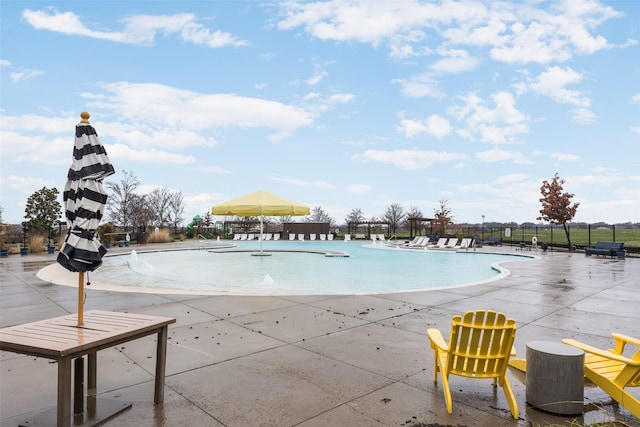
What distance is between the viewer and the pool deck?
9.83ft

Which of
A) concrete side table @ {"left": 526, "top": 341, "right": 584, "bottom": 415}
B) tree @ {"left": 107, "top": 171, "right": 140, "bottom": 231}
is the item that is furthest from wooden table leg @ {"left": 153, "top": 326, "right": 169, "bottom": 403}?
tree @ {"left": 107, "top": 171, "right": 140, "bottom": 231}

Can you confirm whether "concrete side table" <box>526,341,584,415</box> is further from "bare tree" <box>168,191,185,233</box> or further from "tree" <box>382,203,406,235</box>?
"tree" <box>382,203,406,235</box>

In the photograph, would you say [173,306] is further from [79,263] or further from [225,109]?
[225,109]

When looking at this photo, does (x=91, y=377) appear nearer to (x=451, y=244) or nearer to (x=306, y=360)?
(x=306, y=360)

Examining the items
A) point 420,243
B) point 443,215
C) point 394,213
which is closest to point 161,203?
point 394,213

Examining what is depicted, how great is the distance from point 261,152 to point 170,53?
47.0 ft

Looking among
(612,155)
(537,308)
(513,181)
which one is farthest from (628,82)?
(513,181)

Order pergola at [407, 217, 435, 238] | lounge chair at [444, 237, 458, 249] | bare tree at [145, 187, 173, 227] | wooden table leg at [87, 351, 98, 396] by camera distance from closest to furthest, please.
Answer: wooden table leg at [87, 351, 98, 396] < lounge chair at [444, 237, 458, 249] < pergola at [407, 217, 435, 238] < bare tree at [145, 187, 173, 227]

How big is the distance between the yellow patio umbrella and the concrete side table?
1488 cm

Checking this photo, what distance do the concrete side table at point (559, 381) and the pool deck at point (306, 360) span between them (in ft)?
0.31

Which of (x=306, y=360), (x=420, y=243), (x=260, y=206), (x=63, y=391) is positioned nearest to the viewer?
(x=63, y=391)

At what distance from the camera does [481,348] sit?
3119 mm

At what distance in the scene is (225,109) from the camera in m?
19.3

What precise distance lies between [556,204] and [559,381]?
27004 mm
